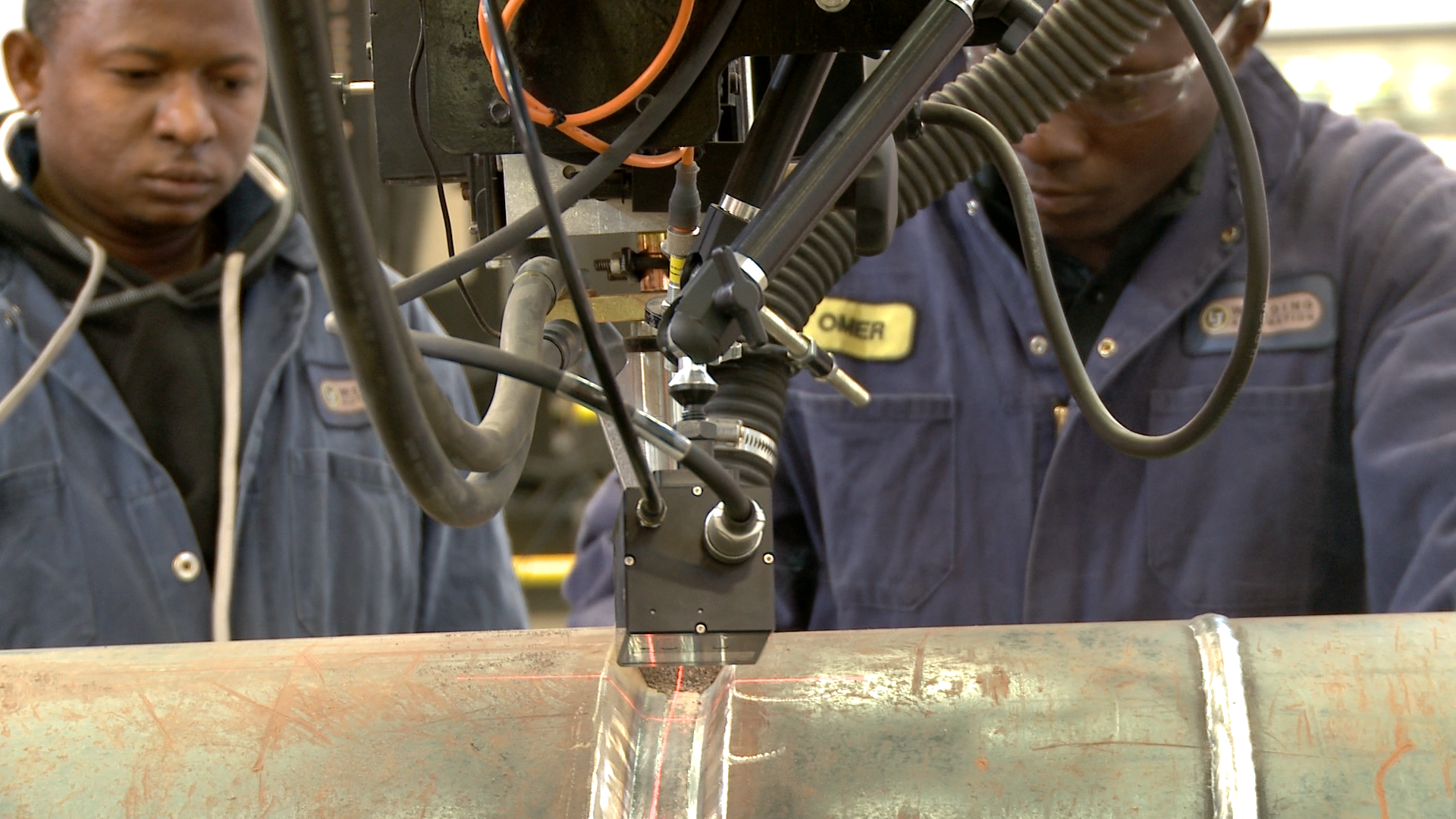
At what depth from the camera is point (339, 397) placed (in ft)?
5.15

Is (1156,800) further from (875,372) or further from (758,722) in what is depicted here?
(875,372)

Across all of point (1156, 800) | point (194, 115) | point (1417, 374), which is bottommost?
point (1156, 800)

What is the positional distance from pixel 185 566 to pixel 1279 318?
112 centimetres

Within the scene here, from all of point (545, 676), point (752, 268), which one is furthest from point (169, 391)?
point (752, 268)

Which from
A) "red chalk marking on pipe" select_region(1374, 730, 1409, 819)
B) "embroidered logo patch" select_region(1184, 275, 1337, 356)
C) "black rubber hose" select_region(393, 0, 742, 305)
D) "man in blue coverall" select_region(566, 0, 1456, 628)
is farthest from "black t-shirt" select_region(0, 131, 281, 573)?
"red chalk marking on pipe" select_region(1374, 730, 1409, 819)

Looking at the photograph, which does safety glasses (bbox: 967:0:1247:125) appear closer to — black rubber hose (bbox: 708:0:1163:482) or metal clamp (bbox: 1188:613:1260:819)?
black rubber hose (bbox: 708:0:1163:482)

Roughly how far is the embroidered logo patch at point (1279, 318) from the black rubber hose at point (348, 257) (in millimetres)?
989

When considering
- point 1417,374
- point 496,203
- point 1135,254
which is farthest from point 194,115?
point 1417,374

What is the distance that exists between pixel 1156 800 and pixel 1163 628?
3.9 inches

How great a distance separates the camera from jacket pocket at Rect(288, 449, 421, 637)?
1.46m

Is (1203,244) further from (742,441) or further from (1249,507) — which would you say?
(742,441)

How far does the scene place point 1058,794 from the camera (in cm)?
62

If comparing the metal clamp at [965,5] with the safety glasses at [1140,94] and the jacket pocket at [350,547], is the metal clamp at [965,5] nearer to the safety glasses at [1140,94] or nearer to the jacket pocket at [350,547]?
the safety glasses at [1140,94]

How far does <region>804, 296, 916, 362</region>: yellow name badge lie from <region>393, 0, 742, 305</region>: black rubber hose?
82cm
